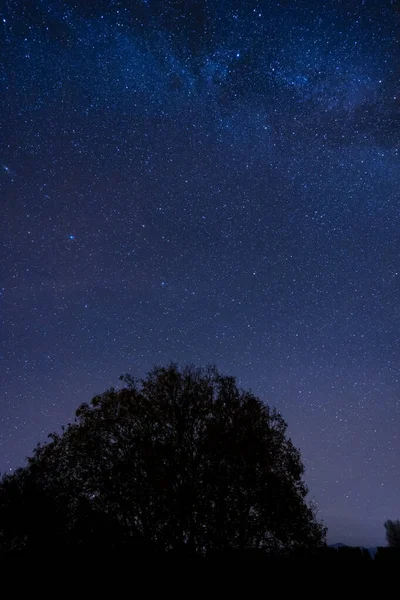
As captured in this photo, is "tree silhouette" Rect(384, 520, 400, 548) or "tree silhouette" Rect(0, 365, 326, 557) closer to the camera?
"tree silhouette" Rect(0, 365, 326, 557)

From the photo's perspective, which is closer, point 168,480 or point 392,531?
point 168,480

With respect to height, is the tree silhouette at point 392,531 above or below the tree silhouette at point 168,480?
below

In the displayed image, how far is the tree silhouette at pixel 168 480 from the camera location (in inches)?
700

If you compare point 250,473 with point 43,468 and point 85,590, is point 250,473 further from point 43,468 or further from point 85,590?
point 85,590

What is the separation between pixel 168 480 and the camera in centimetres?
1806

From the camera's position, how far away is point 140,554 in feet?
17.4

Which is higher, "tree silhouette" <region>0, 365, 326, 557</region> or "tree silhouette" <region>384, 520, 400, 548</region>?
"tree silhouette" <region>0, 365, 326, 557</region>

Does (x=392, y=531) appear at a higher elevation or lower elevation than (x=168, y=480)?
lower

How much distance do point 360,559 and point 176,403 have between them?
15.9m

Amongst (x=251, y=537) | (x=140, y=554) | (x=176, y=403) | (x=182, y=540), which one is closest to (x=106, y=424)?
(x=176, y=403)

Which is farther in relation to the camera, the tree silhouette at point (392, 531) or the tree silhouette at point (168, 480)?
the tree silhouette at point (392, 531)

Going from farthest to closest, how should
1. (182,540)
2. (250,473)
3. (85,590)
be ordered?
1. (250,473)
2. (182,540)
3. (85,590)

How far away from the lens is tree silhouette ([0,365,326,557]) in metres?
17.8

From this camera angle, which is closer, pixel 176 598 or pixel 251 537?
pixel 176 598
